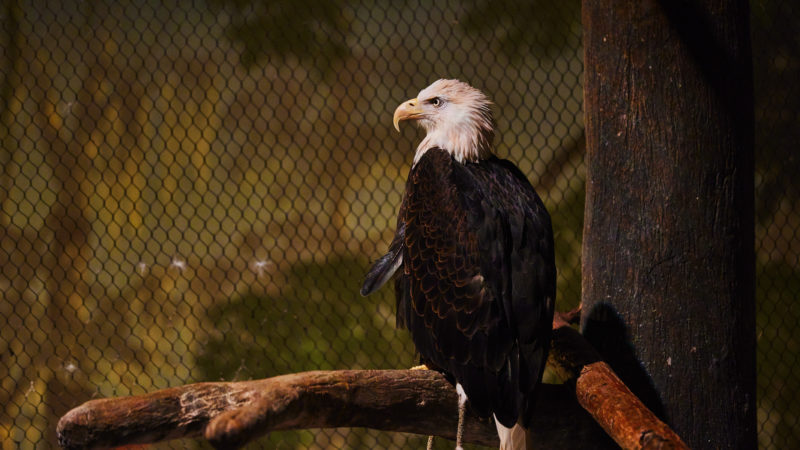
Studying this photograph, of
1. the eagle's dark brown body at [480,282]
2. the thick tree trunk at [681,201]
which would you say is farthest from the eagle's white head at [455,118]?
the thick tree trunk at [681,201]

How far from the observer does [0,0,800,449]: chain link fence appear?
428 centimetres

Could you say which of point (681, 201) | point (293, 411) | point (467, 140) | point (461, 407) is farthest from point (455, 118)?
point (293, 411)

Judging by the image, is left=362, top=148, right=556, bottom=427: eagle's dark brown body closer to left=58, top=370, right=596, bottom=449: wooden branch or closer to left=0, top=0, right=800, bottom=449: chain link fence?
left=58, top=370, right=596, bottom=449: wooden branch

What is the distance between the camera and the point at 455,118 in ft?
6.93

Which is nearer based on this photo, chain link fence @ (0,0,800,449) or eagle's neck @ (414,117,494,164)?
eagle's neck @ (414,117,494,164)

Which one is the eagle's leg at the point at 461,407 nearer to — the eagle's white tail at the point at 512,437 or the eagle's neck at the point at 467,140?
the eagle's white tail at the point at 512,437

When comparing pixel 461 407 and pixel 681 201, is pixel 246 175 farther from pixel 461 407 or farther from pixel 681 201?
pixel 681 201

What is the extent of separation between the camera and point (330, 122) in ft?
14.5

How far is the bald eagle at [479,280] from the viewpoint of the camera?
5.71ft

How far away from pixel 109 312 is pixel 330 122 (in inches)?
64.4

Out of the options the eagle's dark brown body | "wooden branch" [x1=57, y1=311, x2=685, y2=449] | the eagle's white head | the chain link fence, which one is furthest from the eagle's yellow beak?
the chain link fence

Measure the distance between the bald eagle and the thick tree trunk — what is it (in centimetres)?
21

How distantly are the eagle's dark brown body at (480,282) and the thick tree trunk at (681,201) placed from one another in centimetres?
21

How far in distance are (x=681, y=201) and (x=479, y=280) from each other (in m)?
0.50
